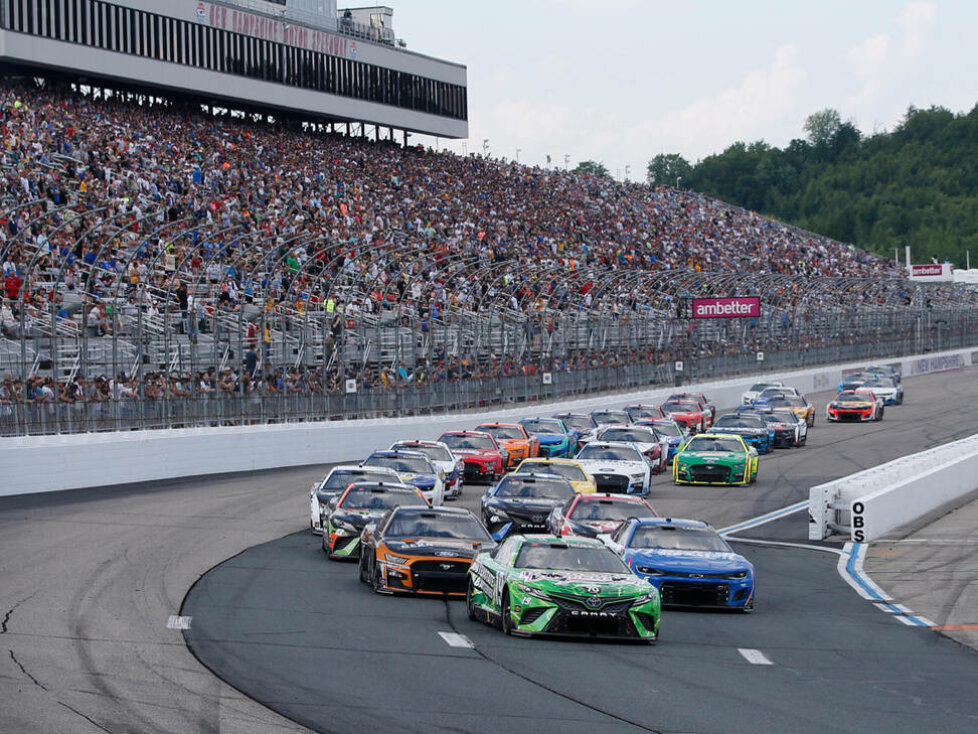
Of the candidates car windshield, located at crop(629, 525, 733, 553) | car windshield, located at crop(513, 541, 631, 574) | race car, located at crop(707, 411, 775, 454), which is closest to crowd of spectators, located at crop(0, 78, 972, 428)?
race car, located at crop(707, 411, 775, 454)

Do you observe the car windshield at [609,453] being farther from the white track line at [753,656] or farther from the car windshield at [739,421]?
the white track line at [753,656]

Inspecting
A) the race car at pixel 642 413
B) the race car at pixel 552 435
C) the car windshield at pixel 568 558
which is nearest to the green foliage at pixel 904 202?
the race car at pixel 642 413

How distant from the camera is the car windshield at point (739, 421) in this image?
132ft

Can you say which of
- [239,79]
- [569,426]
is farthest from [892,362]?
[569,426]

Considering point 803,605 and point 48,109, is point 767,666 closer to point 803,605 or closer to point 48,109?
point 803,605

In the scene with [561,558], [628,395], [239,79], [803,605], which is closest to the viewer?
[561,558]

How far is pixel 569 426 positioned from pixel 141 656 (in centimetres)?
2755

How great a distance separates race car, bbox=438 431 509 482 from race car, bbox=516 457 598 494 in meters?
6.01

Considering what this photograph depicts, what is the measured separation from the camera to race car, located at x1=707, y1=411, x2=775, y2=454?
4019 cm

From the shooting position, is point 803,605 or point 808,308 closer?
point 803,605

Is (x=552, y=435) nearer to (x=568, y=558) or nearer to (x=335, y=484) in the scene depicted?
(x=335, y=484)

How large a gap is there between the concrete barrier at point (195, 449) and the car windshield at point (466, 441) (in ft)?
15.9

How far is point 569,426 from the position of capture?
39.9 meters

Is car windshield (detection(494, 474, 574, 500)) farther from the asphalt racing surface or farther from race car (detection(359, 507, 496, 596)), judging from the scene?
race car (detection(359, 507, 496, 596))
